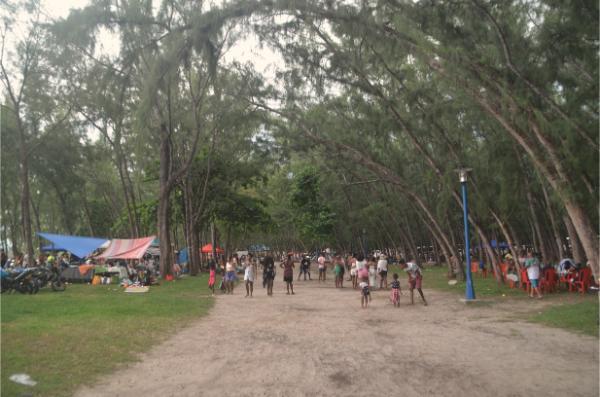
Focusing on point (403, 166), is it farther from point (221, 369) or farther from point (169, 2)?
point (221, 369)

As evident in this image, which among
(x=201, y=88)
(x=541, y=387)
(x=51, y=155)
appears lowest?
(x=541, y=387)

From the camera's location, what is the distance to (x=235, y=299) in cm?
1711

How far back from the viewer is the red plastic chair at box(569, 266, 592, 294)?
15.8 m

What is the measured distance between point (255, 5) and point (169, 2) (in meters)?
8.40

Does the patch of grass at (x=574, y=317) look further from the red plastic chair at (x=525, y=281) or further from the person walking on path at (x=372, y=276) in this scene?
the person walking on path at (x=372, y=276)

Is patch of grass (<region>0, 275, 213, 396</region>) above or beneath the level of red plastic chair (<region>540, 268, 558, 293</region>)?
beneath

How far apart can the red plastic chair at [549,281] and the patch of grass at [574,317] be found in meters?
3.29

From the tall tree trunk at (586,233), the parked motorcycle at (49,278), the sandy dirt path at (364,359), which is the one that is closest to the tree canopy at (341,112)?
the tall tree trunk at (586,233)

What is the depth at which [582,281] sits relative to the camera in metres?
15.8

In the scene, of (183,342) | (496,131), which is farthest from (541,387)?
(496,131)

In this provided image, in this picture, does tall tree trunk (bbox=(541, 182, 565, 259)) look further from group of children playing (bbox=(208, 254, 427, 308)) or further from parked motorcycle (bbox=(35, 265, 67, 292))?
parked motorcycle (bbox=(35, 265, 67, 292))

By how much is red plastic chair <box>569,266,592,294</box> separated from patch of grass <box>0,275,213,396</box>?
11.7m

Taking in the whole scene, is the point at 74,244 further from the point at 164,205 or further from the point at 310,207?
the point at 310,207

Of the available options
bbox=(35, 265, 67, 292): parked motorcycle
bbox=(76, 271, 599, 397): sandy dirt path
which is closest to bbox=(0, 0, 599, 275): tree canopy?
bbox=(76, 271, 599, 397): sandy dirt path
